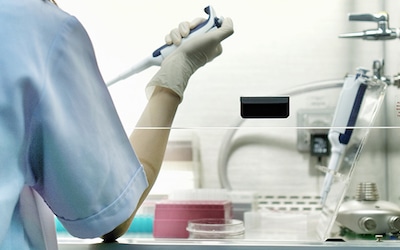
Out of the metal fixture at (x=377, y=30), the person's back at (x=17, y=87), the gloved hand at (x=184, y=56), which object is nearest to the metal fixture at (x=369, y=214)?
the metal fixture at (x=377, y=30)

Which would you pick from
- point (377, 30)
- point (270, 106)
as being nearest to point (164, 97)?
point (270, 106)

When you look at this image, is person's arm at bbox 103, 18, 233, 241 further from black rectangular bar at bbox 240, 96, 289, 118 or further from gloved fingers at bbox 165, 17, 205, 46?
black rectangular bar at bbox 240, 96, 289, 118

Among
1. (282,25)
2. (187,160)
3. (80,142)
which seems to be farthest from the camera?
(187,160)

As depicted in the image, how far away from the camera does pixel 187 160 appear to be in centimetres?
143

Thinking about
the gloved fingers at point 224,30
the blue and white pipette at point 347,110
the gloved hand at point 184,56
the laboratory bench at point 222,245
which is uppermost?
the gloved fingers at point 224,30

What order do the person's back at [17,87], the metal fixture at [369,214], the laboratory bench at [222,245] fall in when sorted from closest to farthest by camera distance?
the person's back at [17,87]
the laboratory bench at [222,245]
the metal fixture at [369,214]

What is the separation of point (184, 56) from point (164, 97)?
0.25 feet

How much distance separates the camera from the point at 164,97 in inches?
34.6

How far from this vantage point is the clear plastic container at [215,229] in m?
0.97

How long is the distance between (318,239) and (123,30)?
1.64 feet

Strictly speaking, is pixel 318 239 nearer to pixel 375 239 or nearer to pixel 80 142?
pixel 375 239

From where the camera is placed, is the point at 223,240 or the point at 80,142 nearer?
the point at 80,142

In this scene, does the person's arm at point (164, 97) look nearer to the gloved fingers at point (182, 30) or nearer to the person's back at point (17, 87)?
the gloved fingers at point (182, 30)

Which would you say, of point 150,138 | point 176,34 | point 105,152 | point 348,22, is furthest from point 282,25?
point 105,152
